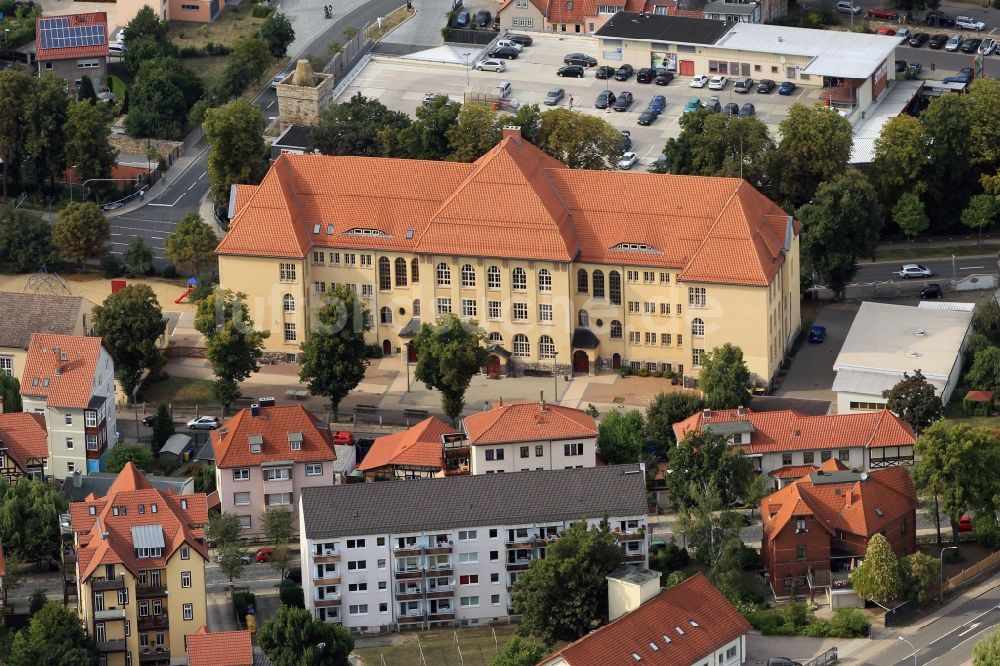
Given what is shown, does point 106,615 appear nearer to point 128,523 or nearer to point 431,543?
point 128,523

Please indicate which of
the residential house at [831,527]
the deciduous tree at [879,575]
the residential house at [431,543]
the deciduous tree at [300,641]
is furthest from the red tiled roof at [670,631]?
the deciduous tree at [300,641]

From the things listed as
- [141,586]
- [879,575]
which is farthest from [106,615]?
[879,575]

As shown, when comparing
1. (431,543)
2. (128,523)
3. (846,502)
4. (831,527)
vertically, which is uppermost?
(128,523)

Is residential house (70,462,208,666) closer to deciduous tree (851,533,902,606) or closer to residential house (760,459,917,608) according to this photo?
residential house (760,459,917,608)

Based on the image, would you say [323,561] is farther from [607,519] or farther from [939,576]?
[939,576]

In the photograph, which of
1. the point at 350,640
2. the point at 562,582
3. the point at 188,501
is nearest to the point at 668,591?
the point at 562,582
